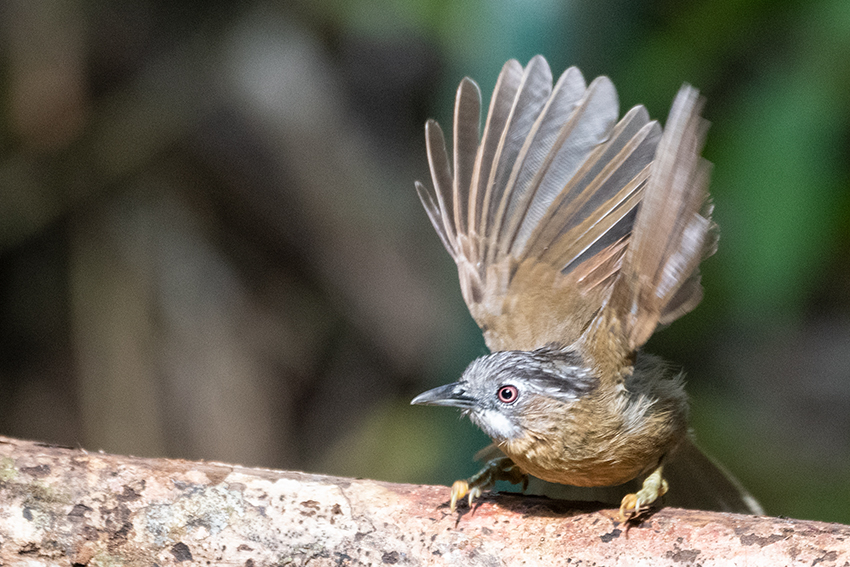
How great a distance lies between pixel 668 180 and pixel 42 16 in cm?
359

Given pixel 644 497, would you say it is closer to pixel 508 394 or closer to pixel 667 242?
pixel 508 394

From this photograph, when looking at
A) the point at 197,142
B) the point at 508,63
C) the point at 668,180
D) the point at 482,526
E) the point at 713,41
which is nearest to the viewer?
the point at 668,180

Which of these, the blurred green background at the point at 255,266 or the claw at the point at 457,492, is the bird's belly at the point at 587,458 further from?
the blurred green background at the point at 255,266

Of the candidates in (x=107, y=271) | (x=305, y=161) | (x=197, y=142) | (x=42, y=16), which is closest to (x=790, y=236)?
(x=305, y=161)

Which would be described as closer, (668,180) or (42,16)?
(668,180)

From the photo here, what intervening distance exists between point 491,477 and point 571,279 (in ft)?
2.37

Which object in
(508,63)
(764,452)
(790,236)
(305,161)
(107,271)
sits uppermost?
(305,161)

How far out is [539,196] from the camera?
2.46m

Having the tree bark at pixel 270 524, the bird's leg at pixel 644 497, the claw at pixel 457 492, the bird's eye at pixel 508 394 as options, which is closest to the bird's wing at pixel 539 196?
the bird's eye at pixel 508 394

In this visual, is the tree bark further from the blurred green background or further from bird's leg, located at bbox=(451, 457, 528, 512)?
the blurred green background

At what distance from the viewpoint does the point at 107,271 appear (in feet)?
13.5

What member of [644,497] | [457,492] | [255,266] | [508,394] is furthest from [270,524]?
[255,266]

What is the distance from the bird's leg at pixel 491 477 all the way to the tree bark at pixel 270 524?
9 centimetres

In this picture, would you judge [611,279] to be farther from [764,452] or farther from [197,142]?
[197,142]
